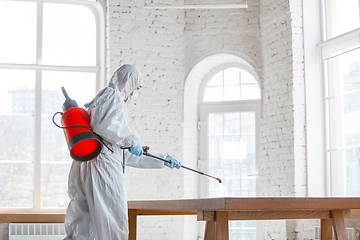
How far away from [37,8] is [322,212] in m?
4.03

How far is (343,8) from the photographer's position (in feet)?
13.5

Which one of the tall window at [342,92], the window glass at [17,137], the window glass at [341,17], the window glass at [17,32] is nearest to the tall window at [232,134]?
the tall window at [342,92]

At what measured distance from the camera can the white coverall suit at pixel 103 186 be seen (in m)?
2.12

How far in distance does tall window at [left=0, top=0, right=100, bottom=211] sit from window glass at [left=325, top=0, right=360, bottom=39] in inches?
98.3

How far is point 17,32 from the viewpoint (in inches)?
196

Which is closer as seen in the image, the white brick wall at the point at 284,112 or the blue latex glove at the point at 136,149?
the blue latex glove at the point at 136,149

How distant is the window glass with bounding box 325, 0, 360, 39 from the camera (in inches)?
157

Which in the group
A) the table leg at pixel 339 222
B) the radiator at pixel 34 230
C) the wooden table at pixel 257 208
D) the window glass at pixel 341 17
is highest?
the window glass at pixel 341 17

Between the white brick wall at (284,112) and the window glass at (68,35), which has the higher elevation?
the window glass at (68,35)

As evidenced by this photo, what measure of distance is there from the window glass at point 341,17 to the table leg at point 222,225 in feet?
8.97

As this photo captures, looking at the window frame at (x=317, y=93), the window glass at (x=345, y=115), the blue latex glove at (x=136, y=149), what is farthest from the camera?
the window frame at (x=317, y=93)

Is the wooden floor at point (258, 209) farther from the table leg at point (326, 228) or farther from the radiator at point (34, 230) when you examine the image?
the radiator at point (34, 230)

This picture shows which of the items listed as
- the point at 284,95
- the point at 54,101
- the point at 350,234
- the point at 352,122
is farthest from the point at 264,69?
the point at 54,101

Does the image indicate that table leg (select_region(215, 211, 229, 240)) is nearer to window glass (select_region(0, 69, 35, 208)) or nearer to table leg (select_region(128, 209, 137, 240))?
table leg (select_region(128, 209, 137, 240))
